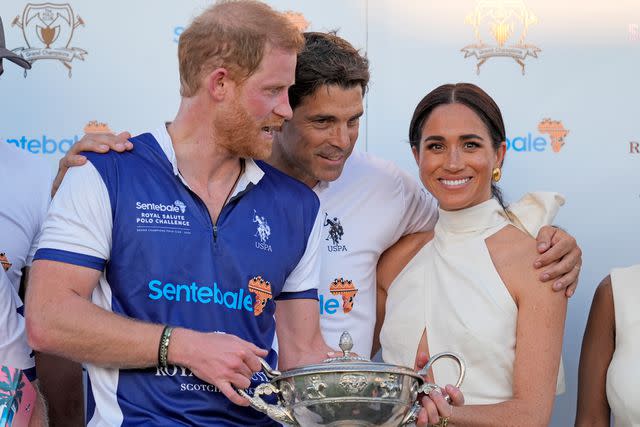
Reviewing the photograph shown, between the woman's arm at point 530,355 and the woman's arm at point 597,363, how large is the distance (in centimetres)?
32

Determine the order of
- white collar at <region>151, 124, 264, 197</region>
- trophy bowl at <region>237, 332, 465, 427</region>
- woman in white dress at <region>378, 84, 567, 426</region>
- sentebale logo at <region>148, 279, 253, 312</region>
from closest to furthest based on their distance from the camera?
trophy bowl at <region>237, 332, 465, 427</region>, sentebale logo at <region>148, 279, 253, 312</region>, white collar at <region>151, 124, 264, 197</region>, woman in white dress at <region>378, 84, 567, 426</region>

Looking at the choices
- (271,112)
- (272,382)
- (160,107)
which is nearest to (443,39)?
(160,107)

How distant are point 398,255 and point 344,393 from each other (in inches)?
45.1

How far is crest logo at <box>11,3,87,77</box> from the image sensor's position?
3965mm

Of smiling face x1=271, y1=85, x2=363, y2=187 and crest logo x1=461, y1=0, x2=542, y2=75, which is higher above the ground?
crest logo x1=461, y1=0, x2=542, y2=75

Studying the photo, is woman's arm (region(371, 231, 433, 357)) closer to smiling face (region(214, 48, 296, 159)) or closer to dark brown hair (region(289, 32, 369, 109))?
dark brown hair (region(289, 32, 369, 109))

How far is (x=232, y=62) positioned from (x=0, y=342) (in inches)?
34.6

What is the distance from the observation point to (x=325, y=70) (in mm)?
3428

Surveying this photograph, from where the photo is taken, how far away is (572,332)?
13.0 ft

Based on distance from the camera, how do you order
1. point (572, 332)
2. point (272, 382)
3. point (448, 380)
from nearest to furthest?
point (272, 382)
point (448, 380)
point (572, 332)

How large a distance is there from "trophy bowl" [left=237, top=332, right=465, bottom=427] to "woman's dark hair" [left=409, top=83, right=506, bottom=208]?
1032mm

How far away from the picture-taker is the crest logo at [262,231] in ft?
9.56

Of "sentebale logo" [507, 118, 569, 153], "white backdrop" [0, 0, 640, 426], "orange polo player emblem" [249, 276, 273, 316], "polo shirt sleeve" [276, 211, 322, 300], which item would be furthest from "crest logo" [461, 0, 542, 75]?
"orange polo player emblem" [249, 276, 273, 316]

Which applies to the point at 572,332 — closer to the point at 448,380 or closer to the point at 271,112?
the point at 448,380
